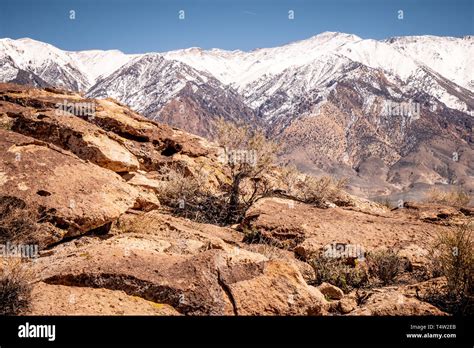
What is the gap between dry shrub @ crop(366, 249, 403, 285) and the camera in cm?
714

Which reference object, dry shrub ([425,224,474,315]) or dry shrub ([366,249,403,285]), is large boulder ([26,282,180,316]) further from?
dry shrub ([366,249,403,285])

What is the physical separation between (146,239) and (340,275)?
10.5 ft

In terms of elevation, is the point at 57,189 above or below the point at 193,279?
above

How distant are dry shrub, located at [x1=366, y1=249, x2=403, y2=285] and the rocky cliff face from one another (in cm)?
31

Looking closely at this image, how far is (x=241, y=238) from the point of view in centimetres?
884

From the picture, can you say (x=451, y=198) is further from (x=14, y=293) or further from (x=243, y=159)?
(x=14, y=293)

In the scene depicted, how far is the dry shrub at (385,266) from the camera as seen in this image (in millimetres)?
7145

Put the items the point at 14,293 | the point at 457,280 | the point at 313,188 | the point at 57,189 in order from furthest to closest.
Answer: the point at 313,188 → the point at 57,189 → the point at 457,280 → the point at 14,293

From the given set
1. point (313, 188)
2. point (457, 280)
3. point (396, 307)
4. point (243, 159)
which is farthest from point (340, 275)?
point (313, 188)

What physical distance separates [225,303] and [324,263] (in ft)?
9.68

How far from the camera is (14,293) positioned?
4.34 m

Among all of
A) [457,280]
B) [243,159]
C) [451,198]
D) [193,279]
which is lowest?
[451,198]

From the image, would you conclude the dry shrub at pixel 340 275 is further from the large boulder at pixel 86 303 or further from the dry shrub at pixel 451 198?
the dry shrub at pixel 451 198
